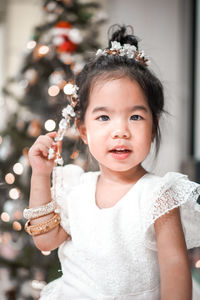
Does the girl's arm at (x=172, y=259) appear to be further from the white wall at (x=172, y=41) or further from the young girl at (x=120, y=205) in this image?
the white wall at (x=172, y=41)

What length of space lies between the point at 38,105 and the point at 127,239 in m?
1.41

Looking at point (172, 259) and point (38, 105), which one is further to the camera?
point (38, 105)

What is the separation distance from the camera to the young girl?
924mm

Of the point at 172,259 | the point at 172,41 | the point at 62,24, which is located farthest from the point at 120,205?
the point at 172,41

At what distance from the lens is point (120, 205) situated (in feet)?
3.29

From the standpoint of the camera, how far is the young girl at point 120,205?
924 mm

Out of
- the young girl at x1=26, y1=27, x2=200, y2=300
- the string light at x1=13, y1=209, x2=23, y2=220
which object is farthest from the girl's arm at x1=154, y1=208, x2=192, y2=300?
the string light at x1=13, y1=209, x2=23, y2=220

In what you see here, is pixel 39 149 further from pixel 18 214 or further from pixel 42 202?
pixel 18 214

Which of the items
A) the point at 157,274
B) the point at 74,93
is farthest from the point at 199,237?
the point at 74,93

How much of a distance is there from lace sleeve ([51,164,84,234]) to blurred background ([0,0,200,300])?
6 centimetres

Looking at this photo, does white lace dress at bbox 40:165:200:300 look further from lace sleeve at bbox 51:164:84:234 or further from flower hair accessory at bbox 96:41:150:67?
flower hair accessory at bbox 96:41:150:67

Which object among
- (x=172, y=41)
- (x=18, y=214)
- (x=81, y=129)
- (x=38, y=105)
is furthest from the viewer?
(x=172, y=41)

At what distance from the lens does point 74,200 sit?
1120 millimetres

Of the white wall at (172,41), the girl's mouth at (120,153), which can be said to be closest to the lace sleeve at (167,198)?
the girl's mouth at (120,153)
